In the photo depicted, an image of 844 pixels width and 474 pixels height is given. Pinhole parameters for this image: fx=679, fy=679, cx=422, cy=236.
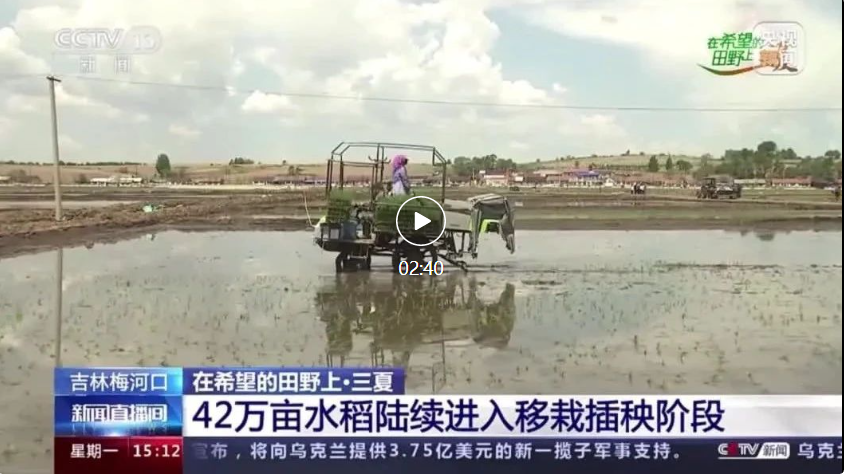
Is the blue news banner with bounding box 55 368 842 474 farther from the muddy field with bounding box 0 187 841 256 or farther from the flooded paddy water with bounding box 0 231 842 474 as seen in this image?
the muddy field with bounding box 0 187 841 256

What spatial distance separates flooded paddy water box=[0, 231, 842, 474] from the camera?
2289 millimetres

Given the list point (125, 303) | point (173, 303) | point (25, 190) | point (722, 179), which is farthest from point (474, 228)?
point (25, 190)

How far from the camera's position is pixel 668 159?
2383 millimetres

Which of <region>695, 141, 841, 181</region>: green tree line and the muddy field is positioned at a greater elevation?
<region>695, 141, 841, 181</region>: green tree line

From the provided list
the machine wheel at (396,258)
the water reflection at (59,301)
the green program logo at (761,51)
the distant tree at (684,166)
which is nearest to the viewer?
the green program logo at (761,51)

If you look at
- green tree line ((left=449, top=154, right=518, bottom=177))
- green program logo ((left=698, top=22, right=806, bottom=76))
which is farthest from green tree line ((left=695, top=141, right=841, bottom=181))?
green tree line ((left=449, top=154, right=518, bottom=177))

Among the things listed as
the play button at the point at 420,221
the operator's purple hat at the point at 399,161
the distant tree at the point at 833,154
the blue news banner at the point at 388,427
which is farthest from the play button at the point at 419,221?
the distant tree at the point at 833,154

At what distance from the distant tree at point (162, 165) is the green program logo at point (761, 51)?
1.84 meters

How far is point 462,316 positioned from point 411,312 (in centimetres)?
19

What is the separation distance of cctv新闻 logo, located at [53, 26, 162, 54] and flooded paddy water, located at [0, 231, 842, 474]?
0.72 m

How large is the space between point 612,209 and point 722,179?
0.42m

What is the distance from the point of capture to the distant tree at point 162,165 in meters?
2.35

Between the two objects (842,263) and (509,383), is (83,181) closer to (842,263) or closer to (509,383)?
(509,383)

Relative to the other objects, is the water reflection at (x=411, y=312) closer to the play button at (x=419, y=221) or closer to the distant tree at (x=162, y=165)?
the play button at (x=419, y=221)
